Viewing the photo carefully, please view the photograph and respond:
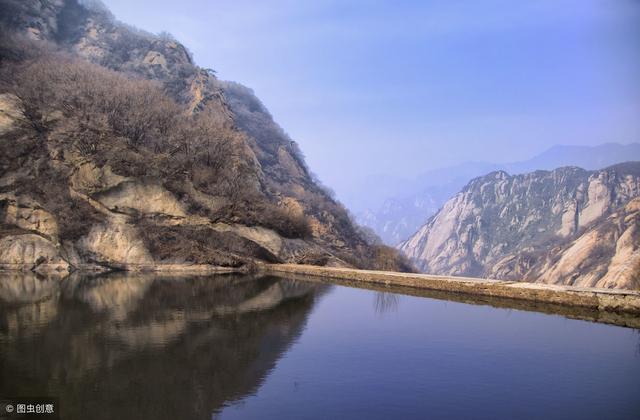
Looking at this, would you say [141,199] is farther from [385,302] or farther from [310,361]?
[310,361]

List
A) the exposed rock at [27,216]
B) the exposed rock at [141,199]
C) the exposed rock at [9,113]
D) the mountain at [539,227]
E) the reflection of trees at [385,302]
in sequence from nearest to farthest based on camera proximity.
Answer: the reflection of trees at [385,302] < the exposed rock at [27,216] < the exposed rock at [141,199] < the exposed rock at [9,113] < the mountain at [539,227]

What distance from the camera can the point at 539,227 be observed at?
487 feet

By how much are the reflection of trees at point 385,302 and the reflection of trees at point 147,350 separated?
359 centimetres

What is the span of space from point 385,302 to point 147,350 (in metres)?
15.1

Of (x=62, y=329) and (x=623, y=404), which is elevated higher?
(x=62, y=329)

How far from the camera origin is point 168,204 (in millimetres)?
50031

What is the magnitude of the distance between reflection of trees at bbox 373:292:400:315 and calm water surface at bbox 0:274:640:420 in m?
0.31

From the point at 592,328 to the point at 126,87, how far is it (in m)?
57.5

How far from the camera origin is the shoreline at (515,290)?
2244cm

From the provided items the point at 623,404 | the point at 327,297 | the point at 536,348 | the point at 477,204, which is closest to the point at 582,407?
the point at 623,404

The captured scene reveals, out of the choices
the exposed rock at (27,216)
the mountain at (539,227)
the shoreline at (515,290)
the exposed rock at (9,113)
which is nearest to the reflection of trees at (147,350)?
the shoreline at (515,290)

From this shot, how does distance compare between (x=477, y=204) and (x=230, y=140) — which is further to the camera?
(x=477, y=204)

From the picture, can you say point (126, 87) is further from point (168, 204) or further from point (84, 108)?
point (168, 204)

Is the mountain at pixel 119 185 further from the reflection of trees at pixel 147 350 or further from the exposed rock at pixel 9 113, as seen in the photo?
the reflection of trees at pixel 147 350
